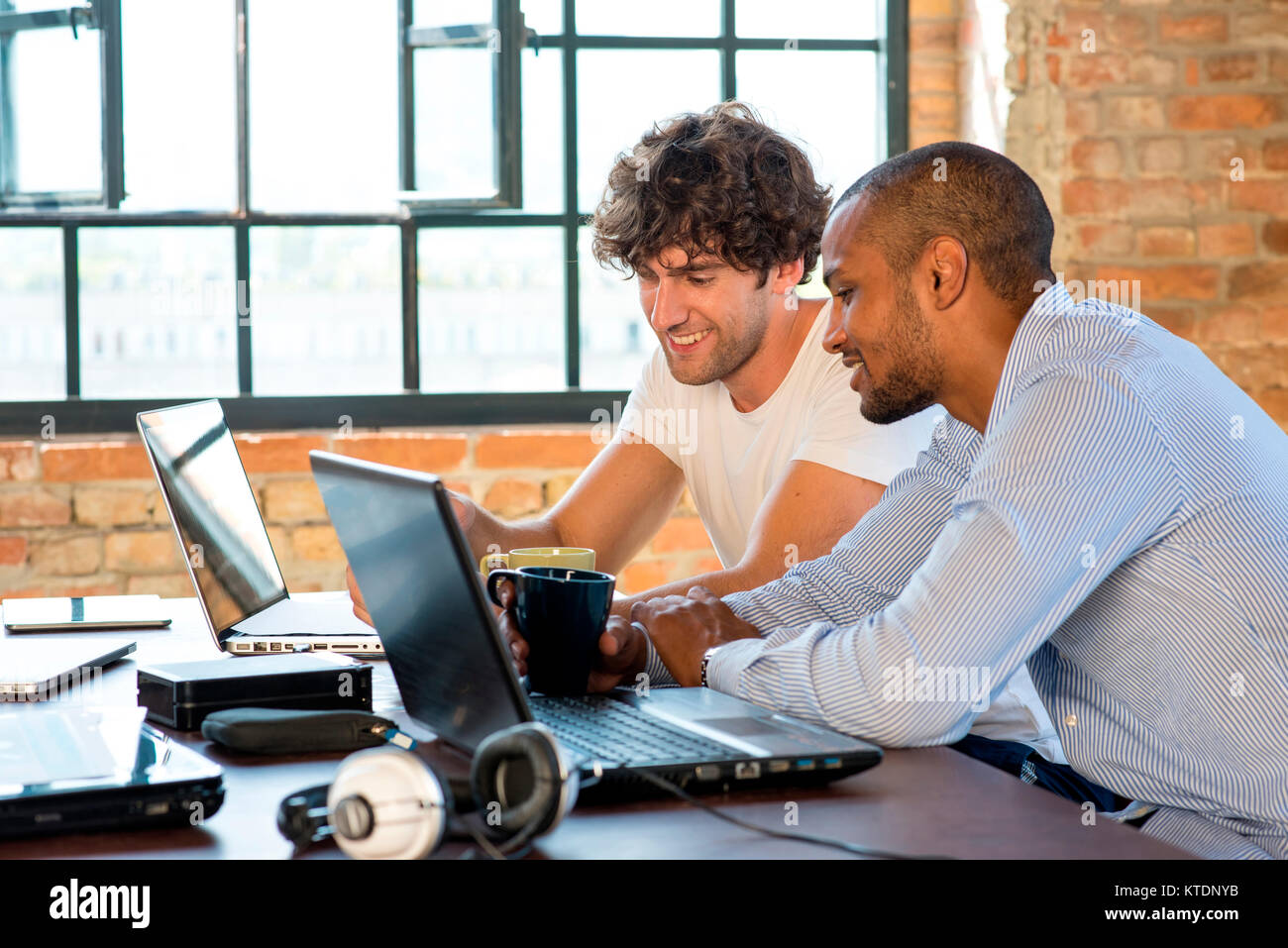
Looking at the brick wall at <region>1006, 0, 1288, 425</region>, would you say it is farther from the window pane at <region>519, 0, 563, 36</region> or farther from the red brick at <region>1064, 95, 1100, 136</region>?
the window pane at <region>519, 0, 563, 36</region>

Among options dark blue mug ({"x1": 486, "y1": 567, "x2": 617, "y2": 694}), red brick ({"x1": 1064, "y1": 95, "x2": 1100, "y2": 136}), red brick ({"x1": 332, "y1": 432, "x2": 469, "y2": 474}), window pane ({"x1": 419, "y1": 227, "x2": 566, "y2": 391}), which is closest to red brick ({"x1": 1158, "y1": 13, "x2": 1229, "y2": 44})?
red brick ({"x1": 1064, "y1": 95, "x2": 1100, "y2": 136})

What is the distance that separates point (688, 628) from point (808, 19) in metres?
2.71

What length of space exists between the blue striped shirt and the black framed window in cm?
227

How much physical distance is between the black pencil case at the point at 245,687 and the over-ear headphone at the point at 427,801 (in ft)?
1.24

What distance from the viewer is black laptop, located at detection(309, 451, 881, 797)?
3.18 feet

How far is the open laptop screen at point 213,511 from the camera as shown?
166 centimetres

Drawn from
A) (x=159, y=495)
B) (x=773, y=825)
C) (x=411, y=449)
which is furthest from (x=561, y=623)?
(x=159, y=495)

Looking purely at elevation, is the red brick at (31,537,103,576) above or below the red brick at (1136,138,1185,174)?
below

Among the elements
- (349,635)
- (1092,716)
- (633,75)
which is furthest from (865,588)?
(633,75)

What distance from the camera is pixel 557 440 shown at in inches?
140

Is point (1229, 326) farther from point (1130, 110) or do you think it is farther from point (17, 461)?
point (17, 461)

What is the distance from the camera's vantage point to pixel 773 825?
94cm

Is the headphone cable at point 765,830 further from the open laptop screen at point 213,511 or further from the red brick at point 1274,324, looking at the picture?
the red brick at point 1274,324

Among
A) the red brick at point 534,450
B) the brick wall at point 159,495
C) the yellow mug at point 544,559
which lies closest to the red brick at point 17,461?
the brick wall at point 159,495
